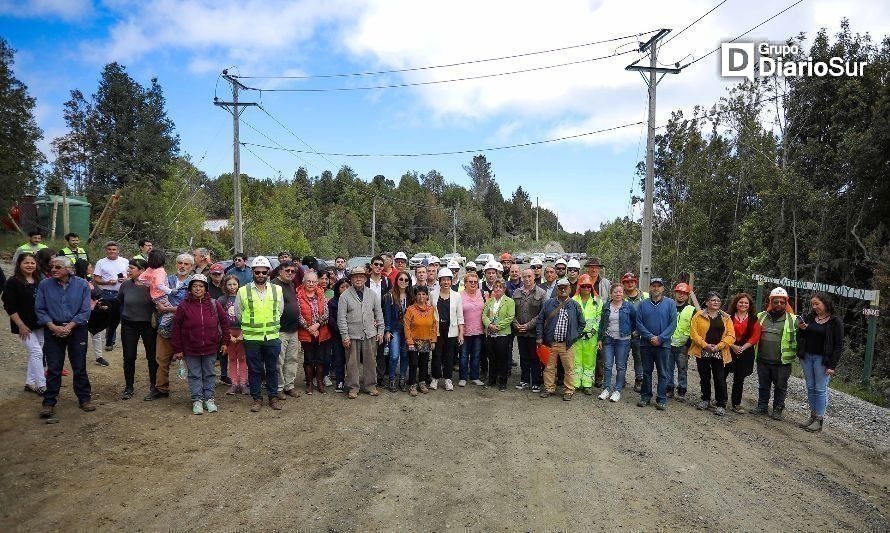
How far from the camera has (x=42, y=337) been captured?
6242 millimetres

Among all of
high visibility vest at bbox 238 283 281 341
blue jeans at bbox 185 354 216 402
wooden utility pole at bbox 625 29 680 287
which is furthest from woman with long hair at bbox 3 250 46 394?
wooden utility pole at bbox 625 29 680 287

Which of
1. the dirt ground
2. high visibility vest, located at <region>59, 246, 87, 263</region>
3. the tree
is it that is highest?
the tree

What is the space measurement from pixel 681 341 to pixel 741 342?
2.46 ft

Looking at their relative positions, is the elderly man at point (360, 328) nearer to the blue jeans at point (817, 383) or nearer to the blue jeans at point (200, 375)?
the blue jeans at point (200, 375)

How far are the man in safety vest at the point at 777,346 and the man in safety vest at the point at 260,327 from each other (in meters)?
6.44

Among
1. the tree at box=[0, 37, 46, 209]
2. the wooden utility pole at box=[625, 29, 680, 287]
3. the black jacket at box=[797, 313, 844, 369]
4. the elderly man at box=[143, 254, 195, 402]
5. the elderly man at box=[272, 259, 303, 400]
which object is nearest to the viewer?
the black jacket at box=[797, 313, 844, 369]

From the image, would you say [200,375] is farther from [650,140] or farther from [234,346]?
[650,140]

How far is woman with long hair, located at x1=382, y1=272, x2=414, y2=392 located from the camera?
754cm

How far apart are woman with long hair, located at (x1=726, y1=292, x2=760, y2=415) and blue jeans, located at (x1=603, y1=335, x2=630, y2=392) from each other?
1.35 m

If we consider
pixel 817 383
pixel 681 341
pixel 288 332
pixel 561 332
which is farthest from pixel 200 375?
pixel 817 383

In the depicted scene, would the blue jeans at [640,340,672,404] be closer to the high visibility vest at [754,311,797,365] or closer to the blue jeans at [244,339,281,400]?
the high visibility vest at [754,311,797,365]

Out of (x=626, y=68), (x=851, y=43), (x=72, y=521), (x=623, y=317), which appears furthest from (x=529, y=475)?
(x=851, y=43)

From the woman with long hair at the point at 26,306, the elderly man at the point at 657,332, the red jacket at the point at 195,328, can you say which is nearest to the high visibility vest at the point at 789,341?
the elderly man at the point at 657,332

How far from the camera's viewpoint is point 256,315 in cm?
643
